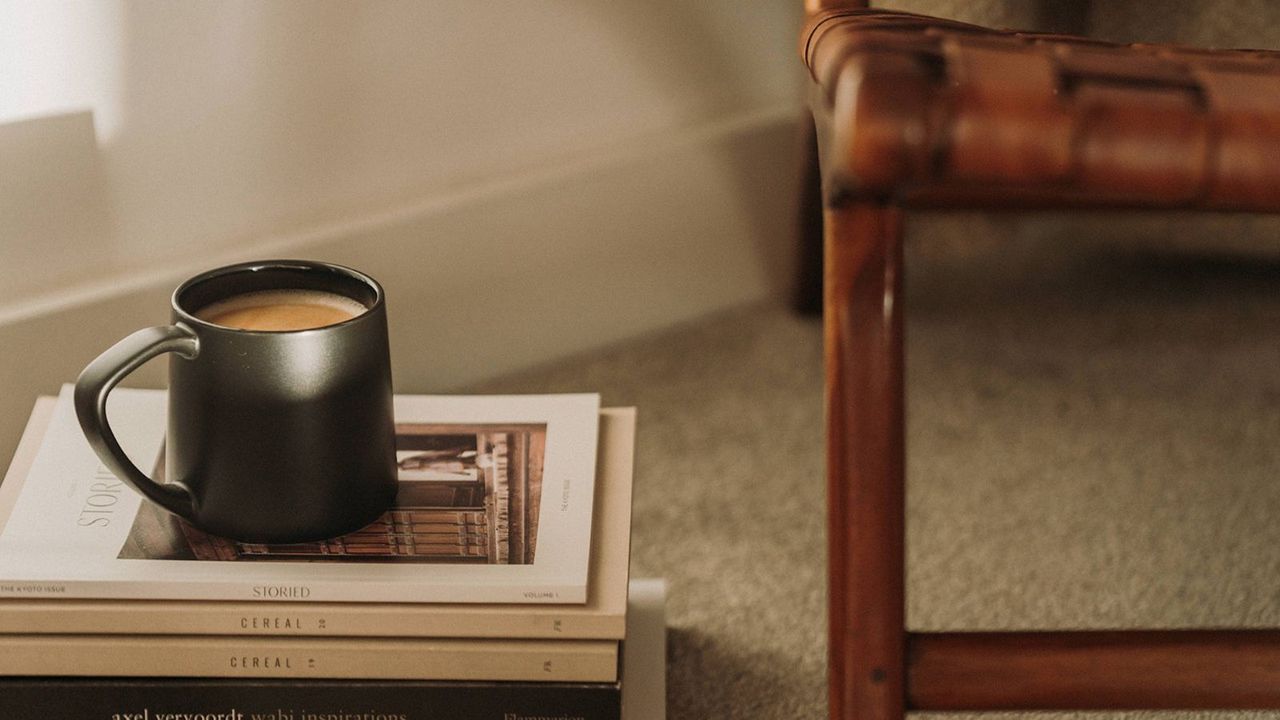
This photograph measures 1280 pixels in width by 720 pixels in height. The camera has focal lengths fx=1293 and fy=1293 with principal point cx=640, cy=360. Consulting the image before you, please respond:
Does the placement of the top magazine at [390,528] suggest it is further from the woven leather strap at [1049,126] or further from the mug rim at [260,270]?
the woven leather strap at [1049,126]

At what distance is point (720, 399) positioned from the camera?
3.29 feet

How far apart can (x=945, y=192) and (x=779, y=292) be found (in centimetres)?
70

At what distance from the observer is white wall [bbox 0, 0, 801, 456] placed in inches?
31.0

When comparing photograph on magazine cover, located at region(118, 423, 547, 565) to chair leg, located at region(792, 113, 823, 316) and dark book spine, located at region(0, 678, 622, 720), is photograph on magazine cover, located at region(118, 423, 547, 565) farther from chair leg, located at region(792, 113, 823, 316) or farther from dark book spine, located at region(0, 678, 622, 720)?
chair leg, located at region(792, 113, 823, 316)

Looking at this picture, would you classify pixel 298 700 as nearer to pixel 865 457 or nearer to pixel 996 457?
pixel 865 457

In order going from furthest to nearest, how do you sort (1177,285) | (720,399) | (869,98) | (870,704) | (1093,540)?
(1177,285) → (720,399) → (1093,540) → (870,704) → (869,98)

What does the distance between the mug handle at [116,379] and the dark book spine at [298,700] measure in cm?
9

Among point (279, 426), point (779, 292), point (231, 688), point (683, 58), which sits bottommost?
point (231, 688)

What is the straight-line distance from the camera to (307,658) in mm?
523

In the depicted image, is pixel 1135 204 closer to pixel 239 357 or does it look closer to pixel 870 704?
pixel 870 704

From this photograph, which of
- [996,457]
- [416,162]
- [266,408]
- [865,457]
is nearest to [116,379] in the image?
[266,408]

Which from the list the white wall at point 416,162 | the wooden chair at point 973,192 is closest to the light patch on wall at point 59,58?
the white wall at point 416,162

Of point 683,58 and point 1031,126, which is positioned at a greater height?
point 683,58

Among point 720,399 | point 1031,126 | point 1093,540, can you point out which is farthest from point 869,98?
point 720,399
